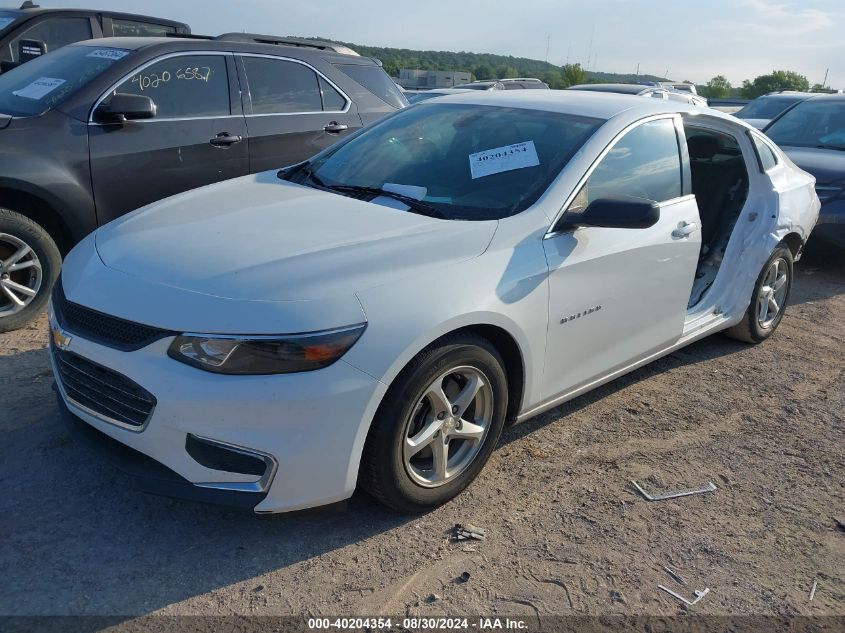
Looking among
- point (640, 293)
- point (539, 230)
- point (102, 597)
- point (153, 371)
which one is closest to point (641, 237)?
point (640, 293)

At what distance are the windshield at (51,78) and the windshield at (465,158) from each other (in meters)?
1.87

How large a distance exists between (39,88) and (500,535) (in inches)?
167

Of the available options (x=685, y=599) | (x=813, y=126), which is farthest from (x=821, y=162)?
(x=685, y=599)

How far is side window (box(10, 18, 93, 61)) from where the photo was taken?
746 cm

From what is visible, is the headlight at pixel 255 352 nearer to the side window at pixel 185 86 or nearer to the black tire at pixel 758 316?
the side window at pixel 185 86

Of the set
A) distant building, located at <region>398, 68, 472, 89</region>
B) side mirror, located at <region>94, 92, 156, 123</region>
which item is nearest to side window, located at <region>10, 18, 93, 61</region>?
side mirror, located at <region>94, 92, 156, 123</region>

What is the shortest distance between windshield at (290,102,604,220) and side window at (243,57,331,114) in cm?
176

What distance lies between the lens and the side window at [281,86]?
561 centimetres

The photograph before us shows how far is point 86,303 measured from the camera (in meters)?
2.71

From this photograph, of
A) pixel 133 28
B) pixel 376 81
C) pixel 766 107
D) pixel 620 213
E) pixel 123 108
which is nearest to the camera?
pixel 620 213

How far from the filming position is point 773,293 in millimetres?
5141

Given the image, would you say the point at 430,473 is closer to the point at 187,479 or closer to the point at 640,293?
the point at 187,479

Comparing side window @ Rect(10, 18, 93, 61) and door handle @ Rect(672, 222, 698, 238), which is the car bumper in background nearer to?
door handle @ Rect(672, 222, 698, 238)

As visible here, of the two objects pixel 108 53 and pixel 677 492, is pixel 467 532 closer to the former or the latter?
pixel 677 492
